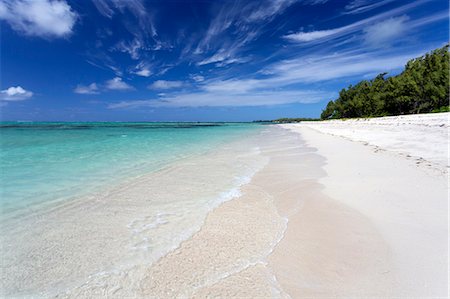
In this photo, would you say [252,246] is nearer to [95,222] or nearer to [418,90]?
[95,222]

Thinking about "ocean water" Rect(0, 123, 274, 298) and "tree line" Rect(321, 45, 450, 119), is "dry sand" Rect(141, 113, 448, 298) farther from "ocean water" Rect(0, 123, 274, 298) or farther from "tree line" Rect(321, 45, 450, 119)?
"tree line" Rect(321, 45, 450, 119)

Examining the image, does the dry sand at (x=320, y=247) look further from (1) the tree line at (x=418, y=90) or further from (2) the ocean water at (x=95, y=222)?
(1) the tree line at (x=418, y=90)

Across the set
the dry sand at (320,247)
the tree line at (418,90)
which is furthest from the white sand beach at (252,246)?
the tree line at (418,90)

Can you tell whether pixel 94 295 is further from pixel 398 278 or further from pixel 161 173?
pixel 161 173

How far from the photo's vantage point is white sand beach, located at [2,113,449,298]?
2.08 m

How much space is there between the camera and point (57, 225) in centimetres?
350

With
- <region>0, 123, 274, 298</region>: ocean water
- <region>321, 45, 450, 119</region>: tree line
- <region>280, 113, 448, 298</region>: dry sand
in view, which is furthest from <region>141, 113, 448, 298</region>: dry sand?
<region>321, 45, 450, 119</region>: tree line

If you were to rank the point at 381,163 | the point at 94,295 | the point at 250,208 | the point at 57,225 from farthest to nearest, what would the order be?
the point at 381,163, the point at 250,208, the point at 57,225, the point at 94,295

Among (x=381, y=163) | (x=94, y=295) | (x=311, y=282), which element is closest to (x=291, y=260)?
(x=311, y=282)

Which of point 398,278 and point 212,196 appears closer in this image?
point 398,278

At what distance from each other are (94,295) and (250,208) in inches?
100

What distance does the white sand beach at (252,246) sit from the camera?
208 centimetres

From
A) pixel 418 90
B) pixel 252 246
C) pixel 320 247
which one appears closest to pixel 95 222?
pixel 252 246

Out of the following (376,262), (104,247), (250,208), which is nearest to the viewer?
(376,262)
